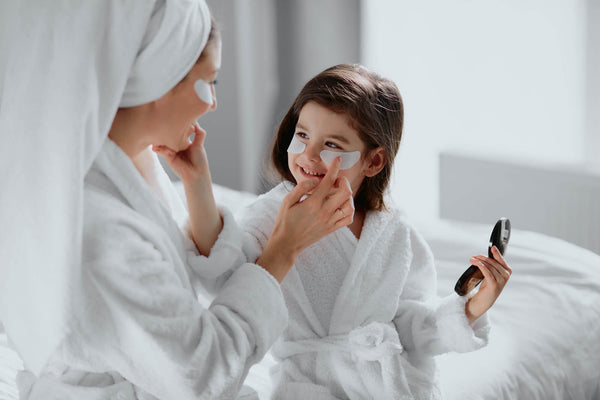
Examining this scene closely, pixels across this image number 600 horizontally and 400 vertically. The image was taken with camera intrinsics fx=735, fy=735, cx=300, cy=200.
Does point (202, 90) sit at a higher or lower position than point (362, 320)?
higher

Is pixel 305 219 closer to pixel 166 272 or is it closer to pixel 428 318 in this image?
pixel 166 272

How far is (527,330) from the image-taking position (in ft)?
5.93

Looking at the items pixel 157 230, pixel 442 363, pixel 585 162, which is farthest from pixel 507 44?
pixel 157 230

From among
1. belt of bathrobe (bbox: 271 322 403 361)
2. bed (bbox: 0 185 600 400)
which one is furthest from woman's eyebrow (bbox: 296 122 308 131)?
bed (bbox: 0 185 600 400)

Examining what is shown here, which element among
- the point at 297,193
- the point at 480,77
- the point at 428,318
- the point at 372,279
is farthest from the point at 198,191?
the point at 480,77

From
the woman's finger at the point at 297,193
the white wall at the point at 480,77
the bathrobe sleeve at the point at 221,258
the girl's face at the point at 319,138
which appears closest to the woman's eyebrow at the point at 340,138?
the girl's face at the point at 319,138

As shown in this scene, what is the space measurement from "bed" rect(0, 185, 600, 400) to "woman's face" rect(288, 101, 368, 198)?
1.53 ft

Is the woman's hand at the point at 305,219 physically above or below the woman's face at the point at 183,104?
below

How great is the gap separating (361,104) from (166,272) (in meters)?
0.48

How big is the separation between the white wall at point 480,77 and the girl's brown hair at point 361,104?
157cm

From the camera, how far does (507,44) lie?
298 cm

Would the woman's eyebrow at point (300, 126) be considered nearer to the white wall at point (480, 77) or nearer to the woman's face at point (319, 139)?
the woman's face at point (319, 139)

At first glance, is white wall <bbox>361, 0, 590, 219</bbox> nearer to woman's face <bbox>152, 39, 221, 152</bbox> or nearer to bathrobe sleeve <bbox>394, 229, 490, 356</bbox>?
bathrobe sleeve <bbox>394, 229, 490, 356</bbox>

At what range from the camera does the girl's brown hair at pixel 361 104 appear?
127cm
